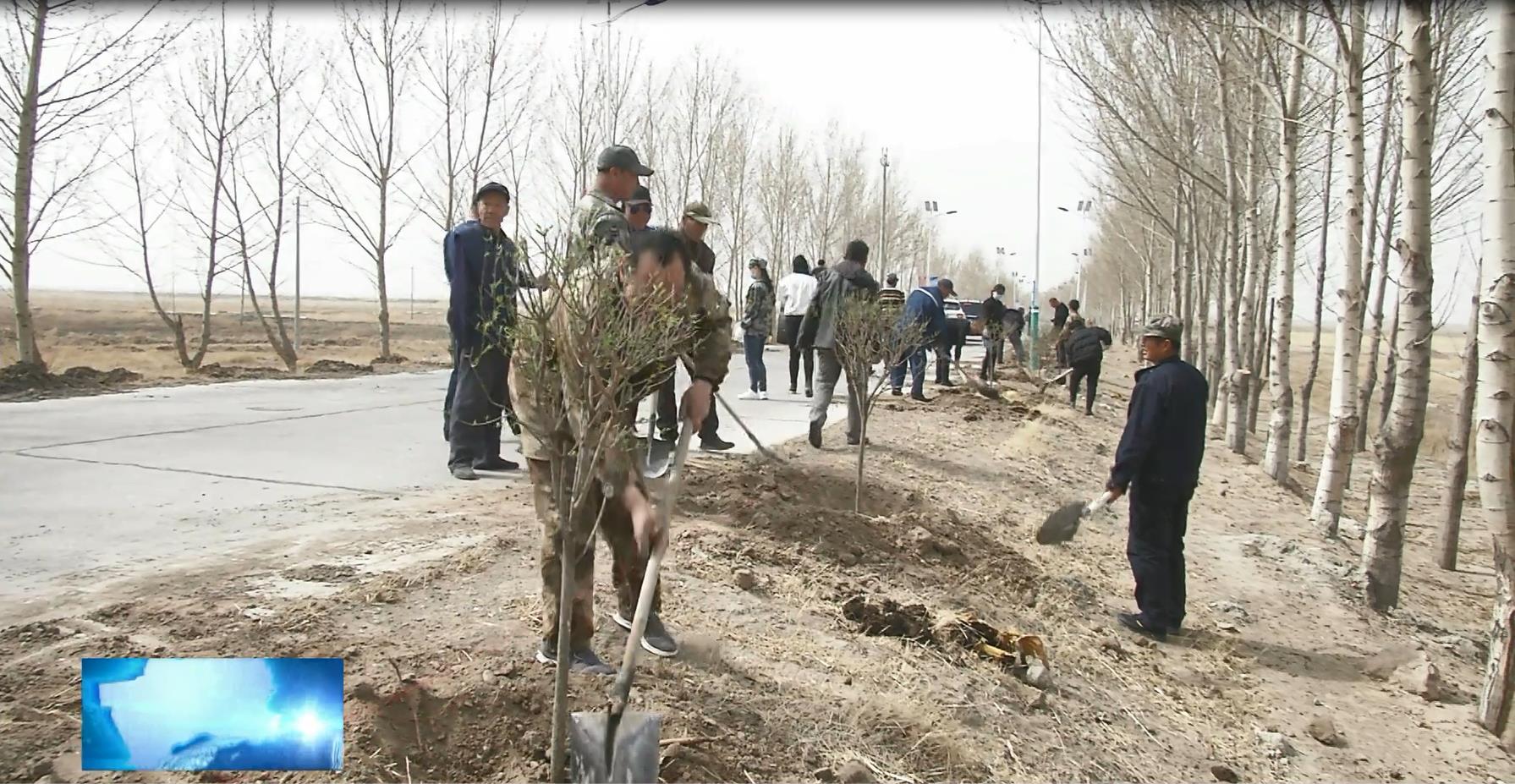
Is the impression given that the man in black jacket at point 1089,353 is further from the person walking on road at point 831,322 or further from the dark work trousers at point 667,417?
the dark work trousers at point 667,417

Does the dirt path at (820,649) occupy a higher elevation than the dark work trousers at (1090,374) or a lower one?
lower

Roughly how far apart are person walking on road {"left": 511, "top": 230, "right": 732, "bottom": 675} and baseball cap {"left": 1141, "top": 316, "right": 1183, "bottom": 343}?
3.12 meters

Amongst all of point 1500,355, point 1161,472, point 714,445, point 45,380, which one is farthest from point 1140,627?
point 45,380

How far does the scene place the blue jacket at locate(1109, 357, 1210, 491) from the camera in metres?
5.66

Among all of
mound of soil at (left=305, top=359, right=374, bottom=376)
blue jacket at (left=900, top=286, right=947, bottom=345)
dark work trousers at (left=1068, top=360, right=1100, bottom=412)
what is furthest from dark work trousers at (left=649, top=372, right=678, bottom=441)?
mound of soil at (left=305, top=359, right=374, bottom=376)

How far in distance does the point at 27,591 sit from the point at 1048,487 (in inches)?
301

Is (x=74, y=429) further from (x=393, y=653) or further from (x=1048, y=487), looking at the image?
(x=1048, y=487)

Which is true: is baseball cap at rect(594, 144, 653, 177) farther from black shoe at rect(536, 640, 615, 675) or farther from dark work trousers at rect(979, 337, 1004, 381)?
dark work trousers at rect(979, 337, 1004, 381)

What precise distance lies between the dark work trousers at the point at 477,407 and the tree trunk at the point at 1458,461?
7.27 meters

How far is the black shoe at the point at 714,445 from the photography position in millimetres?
8109

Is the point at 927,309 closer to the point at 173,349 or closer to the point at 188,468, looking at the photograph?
the point at 188,468

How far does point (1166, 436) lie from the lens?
18.5 feet

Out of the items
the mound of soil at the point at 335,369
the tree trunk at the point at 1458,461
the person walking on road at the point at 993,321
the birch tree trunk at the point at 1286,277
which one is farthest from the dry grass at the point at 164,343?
the tree trunk at the point at 1458,461

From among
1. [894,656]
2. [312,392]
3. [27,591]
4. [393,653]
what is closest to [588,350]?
[393,653]
